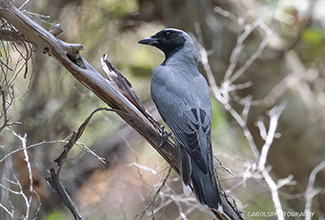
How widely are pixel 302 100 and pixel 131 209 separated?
3298mm

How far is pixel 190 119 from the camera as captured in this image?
2711mm

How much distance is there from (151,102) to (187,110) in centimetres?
284

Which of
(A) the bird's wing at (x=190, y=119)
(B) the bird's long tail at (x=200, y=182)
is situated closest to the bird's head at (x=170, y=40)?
(A) the bird's wing at (x=190, y=119)

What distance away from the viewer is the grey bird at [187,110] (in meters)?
2.38

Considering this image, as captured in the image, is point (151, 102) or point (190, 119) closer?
point (190, 119)

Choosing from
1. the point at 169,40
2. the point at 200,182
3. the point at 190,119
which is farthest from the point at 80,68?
the point at 169,40

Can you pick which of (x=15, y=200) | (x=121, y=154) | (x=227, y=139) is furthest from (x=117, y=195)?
(x=227, y=139)

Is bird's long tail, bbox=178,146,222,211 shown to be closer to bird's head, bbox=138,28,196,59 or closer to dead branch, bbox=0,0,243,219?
dead branch, bbox=0,0,243,219

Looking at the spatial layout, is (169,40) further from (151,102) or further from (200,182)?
(151,102)

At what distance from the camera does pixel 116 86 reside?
2348 millimetres

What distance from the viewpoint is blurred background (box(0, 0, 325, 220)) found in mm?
4840

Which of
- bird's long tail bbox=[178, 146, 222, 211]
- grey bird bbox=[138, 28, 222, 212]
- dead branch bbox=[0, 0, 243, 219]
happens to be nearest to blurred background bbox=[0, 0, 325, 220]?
grey bird bbox=[138, 28, 222, 212]

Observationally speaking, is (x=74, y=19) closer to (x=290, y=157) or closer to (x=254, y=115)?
(x=254, y=115)

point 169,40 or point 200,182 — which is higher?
point 169,40
